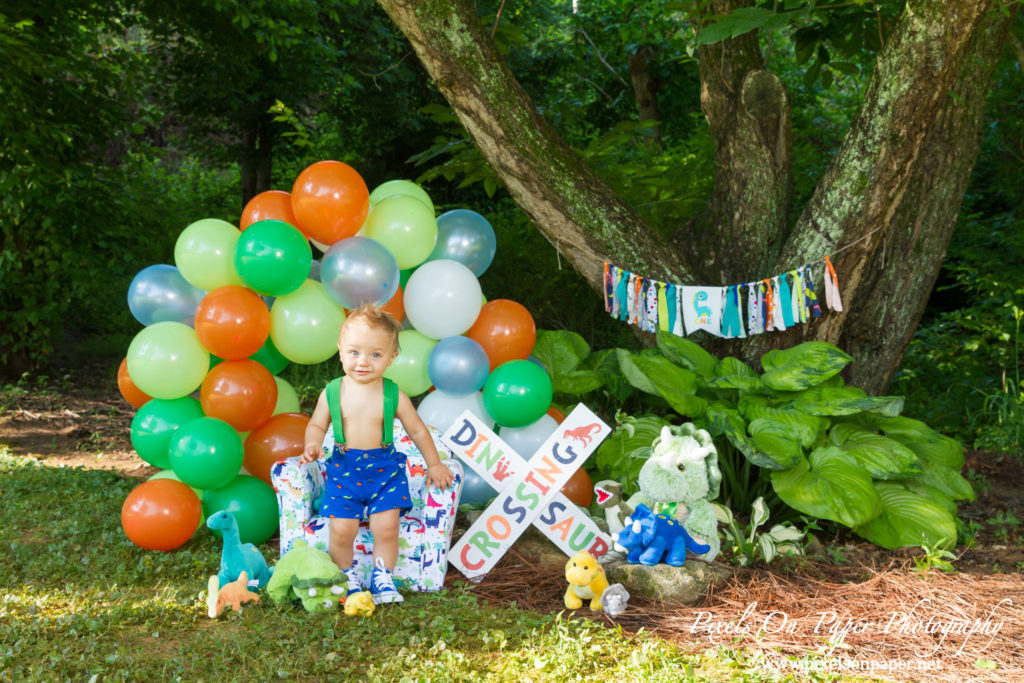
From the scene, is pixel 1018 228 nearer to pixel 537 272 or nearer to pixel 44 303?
pixel 537 272

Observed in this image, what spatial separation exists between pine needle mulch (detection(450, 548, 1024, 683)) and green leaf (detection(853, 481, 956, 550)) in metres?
0.16

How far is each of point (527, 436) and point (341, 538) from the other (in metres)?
1.09

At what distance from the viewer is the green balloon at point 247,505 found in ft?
11.8

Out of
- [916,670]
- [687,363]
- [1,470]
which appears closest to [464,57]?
[687,363]

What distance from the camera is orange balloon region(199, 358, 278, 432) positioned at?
360 centimetres

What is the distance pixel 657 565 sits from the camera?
120 inches

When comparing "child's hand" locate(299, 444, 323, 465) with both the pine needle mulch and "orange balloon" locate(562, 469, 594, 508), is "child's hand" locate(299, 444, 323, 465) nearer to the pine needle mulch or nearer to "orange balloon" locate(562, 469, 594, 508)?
the pine needle mulch

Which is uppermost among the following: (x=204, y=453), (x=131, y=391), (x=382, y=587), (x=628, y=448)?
(x=131, y=391)

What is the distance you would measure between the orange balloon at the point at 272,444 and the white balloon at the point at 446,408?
0.54 meters

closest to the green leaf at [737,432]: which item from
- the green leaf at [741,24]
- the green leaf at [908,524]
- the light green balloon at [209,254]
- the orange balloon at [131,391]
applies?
the green leaf at [908,524]

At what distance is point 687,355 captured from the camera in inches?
159

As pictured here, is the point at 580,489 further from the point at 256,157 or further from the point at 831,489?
the point at 256,157

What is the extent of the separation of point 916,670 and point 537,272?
5.14m

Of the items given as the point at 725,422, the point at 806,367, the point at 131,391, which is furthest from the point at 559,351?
the point at 131,391
